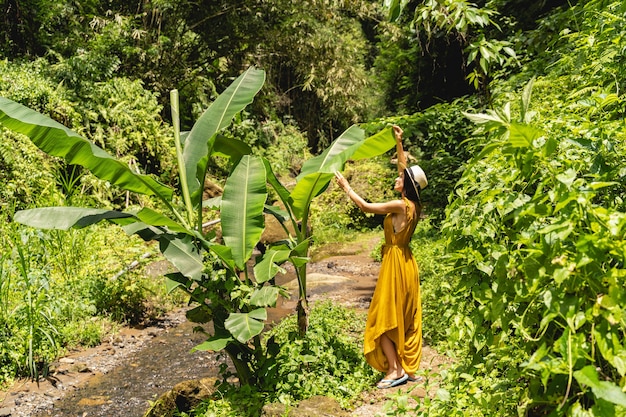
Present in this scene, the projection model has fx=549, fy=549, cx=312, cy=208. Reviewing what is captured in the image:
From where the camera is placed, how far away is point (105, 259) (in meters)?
7.86

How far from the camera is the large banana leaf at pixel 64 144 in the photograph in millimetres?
3879

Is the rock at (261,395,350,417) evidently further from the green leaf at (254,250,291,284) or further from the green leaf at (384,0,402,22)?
the green leaf at (384,0,402,22)

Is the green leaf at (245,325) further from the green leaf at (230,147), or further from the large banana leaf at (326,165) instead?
the green leaf at (230,147)

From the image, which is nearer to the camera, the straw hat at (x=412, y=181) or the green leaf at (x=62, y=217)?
the green leaf at (x=62, y=217)

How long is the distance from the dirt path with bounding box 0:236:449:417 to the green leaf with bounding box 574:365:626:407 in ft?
8.23

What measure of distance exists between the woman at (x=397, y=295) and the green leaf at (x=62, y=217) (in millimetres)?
1753

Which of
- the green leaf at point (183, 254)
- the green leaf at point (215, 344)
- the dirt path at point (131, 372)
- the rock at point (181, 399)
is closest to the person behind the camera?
the green leaf at point (215, 344)

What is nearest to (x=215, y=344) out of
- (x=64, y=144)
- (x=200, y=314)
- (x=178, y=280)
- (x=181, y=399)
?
(x=200, y=314)

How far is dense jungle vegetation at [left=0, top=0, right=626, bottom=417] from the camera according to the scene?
1875 mm

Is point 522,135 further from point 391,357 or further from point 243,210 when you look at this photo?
point 391,357

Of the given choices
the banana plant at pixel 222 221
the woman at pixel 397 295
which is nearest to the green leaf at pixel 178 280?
the banana plant at pixel 222 221

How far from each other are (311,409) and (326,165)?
6.00ft

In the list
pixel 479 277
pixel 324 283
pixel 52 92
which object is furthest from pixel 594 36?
pixel 52 92

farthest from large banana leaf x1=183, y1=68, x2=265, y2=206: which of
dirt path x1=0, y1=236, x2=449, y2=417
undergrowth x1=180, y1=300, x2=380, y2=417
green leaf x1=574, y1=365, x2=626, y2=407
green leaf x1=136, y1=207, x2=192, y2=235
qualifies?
green leaf x1=574, y1=365, x2=626, y2=407
